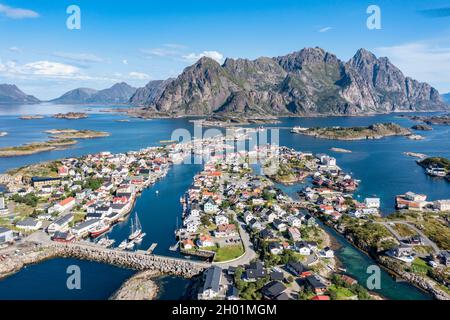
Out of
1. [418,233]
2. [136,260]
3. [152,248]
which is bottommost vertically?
[136,260]

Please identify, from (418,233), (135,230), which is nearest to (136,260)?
(135,230)

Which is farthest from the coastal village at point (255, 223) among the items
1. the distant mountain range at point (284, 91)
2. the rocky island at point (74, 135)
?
the distant mountain range at point (284, 91)

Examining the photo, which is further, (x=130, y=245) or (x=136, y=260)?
(x=130, y=245)

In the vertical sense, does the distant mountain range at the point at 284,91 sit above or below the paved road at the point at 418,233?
above

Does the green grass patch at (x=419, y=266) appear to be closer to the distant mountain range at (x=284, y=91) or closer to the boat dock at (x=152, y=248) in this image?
the boat dock at (x=152, y=248)

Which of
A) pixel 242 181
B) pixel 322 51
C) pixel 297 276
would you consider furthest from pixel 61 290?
pixel 322 51

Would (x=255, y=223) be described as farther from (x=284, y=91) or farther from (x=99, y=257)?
(x=284, y=91)

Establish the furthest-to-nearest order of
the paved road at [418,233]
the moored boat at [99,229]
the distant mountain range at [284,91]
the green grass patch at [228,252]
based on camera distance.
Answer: the distant mountain range at [284,91] → the moored boat at [99,229] → the paved road at [418,233] → the green grass patch at [228,252]

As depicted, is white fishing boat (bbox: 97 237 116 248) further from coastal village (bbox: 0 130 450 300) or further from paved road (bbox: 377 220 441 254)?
paved road (bbox: 377 220 441 254)
